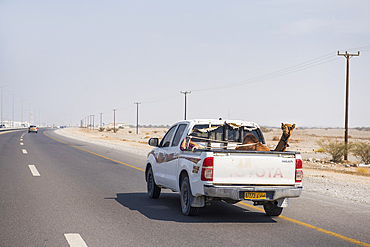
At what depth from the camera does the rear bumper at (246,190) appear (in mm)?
6945

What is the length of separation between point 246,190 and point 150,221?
181cm

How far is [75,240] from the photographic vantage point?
5.81 metres

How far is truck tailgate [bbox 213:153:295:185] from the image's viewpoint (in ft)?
22.9

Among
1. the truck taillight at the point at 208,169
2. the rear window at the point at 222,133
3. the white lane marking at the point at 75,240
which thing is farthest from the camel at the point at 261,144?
the white lane marking at the point at 75,240

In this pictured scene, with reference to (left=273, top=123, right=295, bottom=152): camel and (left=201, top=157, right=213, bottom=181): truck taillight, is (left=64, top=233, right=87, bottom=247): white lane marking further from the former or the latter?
(left=273, top=123, right=295, bottom=152): camel

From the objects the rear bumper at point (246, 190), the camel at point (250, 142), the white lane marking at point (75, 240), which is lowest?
the white lane marking at point (75, 240)

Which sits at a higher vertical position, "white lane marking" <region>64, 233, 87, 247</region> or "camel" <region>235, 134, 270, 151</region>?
"camel" <region>235, 134, 270, 151</region>

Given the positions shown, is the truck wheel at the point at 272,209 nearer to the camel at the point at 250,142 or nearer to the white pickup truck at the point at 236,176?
the white pickup truck at the point at 236,176

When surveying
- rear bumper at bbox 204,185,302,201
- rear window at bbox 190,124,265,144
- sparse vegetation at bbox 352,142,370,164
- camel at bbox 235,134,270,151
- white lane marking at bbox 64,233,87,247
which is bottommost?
sparse vegetation at bbox 352,142,370,164

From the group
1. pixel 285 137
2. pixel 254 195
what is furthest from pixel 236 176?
pixel 285 137

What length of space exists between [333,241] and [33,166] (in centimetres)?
1330

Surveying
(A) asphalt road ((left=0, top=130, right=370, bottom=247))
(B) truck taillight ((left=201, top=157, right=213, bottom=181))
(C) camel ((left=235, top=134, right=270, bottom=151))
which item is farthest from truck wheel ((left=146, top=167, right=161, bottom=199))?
(B) truck taillight ((left=201, top=157, right=213, bottom=181))

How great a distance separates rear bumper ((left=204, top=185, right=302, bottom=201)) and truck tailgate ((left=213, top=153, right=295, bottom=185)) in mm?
88

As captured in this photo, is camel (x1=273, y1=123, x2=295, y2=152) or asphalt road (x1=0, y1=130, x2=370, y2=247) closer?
asphalt road (x1=0, y1=130, x2=370, y2=247)
